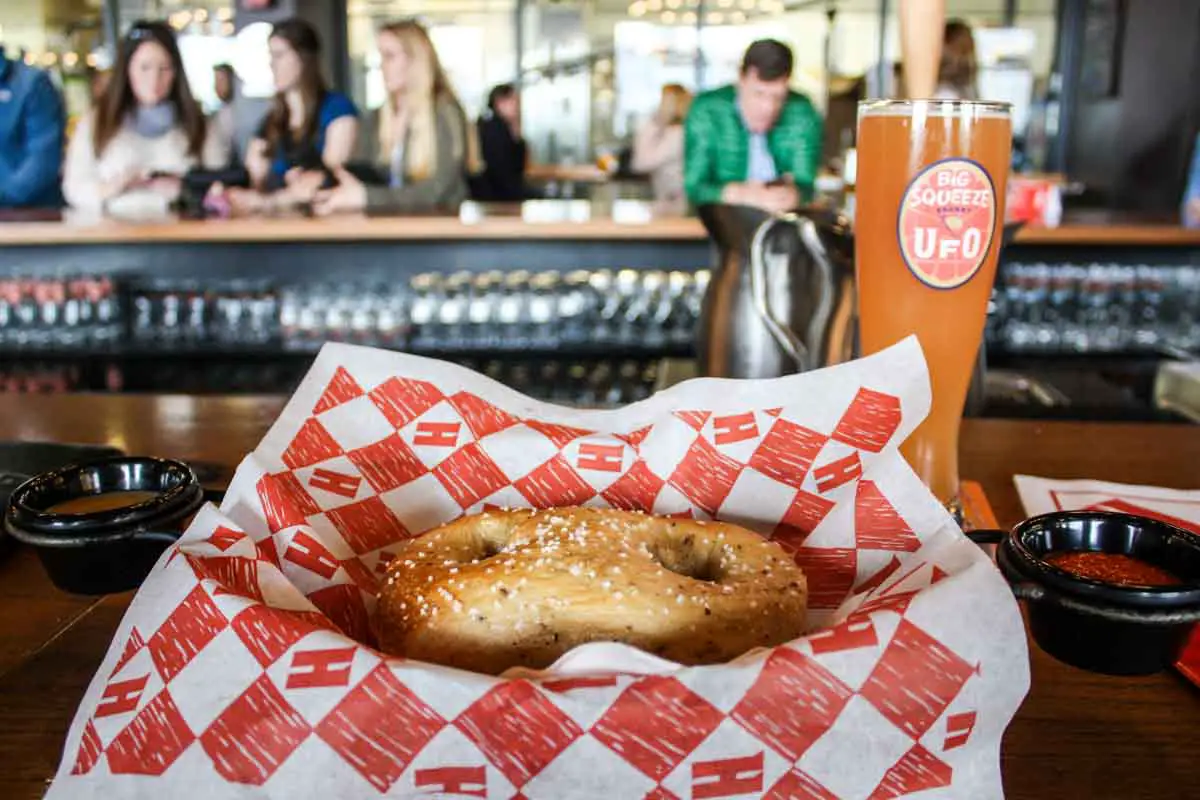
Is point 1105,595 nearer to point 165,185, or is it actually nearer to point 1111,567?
point 1111,567

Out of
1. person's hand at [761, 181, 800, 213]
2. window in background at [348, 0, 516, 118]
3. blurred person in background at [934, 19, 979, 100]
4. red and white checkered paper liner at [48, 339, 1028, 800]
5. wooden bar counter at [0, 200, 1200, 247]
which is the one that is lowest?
red and white checkered paper liner at [48, 339, 1028, 800]

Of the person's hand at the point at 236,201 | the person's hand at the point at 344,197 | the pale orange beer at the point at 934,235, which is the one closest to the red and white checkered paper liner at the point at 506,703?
the pale orange beer at the point at 934,235

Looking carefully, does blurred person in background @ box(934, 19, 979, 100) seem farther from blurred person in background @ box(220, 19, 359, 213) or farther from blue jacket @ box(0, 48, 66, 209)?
blue jacket @ box(0, 48, 66, 209)

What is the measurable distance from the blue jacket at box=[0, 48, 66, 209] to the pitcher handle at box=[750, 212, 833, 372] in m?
5.14

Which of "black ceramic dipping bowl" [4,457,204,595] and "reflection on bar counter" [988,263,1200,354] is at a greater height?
"black ceramic dipping bowl" [4,457,204,595]

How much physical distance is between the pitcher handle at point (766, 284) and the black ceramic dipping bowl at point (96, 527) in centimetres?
75

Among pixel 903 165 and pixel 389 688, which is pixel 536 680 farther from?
pixel 903 165

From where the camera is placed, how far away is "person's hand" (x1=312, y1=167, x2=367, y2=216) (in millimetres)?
4461

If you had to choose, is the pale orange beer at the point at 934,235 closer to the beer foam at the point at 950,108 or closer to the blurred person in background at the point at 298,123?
the beer foam at the point at 950,108

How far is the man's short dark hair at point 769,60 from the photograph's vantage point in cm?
451

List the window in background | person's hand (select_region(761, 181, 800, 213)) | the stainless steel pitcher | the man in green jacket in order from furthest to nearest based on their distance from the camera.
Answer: the window in background < the man in green jacket < person's hand (select_region(761, 181, 800, 213)) < the stainless steel pitcher

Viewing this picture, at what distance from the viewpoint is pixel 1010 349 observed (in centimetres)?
355

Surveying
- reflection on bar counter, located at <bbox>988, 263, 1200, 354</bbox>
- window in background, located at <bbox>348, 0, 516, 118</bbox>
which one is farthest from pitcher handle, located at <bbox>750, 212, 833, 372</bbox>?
window in background, located at <bbox>348, 0, 516, 118</bbox>

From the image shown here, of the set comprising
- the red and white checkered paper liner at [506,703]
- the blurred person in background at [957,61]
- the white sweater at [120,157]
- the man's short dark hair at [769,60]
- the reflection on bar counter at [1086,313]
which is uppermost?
the blurred person in background at [957,61]
